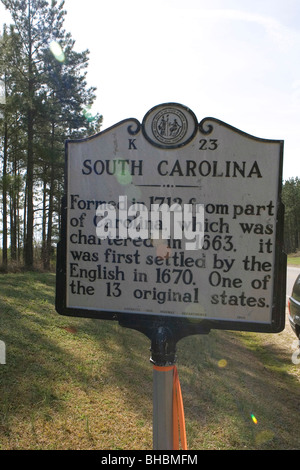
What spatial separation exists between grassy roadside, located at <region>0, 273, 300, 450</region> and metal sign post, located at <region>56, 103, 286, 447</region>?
1.42m

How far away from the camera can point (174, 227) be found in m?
1.85

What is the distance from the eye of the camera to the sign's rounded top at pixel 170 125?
5.97ft

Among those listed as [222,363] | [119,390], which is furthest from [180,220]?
[222,363]

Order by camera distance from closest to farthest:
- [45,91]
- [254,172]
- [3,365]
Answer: [254,172] → [3,365] → [45,91]

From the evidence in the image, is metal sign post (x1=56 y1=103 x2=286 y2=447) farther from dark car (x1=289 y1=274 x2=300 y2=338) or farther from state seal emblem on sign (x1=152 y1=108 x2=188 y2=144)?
dark car (x1=289 y1=274 x2=300 y2=338)

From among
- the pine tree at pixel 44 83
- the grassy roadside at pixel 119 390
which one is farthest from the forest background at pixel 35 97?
the grassy roadside at pixel 119 390

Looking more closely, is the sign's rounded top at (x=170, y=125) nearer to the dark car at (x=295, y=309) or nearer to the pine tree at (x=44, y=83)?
the dark car at (x=295, y=309)

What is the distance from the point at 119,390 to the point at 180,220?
104 inches

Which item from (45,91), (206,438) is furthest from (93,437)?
(45,91)

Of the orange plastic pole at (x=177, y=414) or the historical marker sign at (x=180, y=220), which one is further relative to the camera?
the orange plastic pole at (x=177, y=414)

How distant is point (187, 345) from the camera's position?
565 centimetres

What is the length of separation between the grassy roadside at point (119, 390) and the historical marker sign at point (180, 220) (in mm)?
1699
